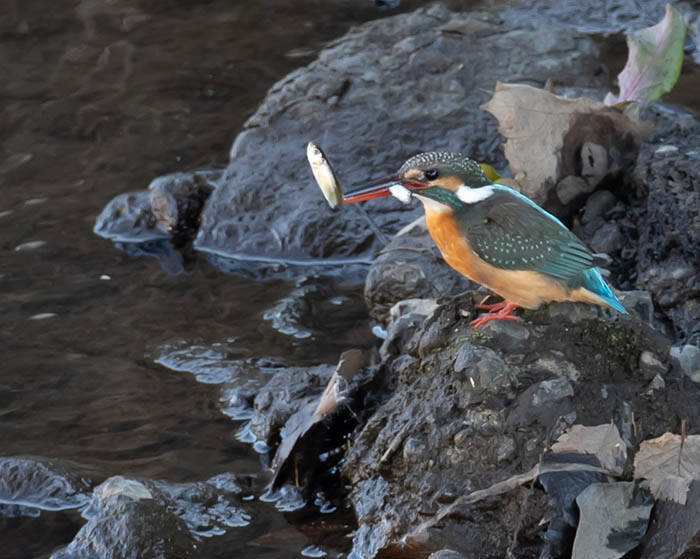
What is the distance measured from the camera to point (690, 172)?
4965 millimetres

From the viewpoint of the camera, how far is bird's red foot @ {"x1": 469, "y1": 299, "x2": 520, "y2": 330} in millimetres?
3912

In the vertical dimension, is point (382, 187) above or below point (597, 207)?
above

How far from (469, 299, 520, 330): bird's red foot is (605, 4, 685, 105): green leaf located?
78.8 inches

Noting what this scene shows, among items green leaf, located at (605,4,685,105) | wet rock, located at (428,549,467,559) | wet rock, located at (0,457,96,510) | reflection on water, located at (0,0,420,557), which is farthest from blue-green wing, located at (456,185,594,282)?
green leaf, located at (605,4,685,105)

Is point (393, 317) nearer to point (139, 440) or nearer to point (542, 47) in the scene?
point (139, 440)

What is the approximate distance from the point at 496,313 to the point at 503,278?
17 cm

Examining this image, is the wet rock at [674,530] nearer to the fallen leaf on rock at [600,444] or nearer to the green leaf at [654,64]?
the fallen leaf on rock at [600,444]

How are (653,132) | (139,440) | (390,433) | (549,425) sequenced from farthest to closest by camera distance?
(653,132) → (139,440) → (390,433) → (549,425)

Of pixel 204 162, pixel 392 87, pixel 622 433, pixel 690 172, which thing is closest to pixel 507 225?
pixel 622 433

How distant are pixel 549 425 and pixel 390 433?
1.98ft

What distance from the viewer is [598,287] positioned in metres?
3.85

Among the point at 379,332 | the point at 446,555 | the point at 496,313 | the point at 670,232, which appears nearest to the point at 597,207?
the point at 670,232

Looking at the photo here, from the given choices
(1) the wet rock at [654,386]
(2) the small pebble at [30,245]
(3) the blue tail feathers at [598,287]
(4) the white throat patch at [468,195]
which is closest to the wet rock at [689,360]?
(1) the wet rock at [654,386]

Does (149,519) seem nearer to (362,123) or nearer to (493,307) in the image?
(493,307)
